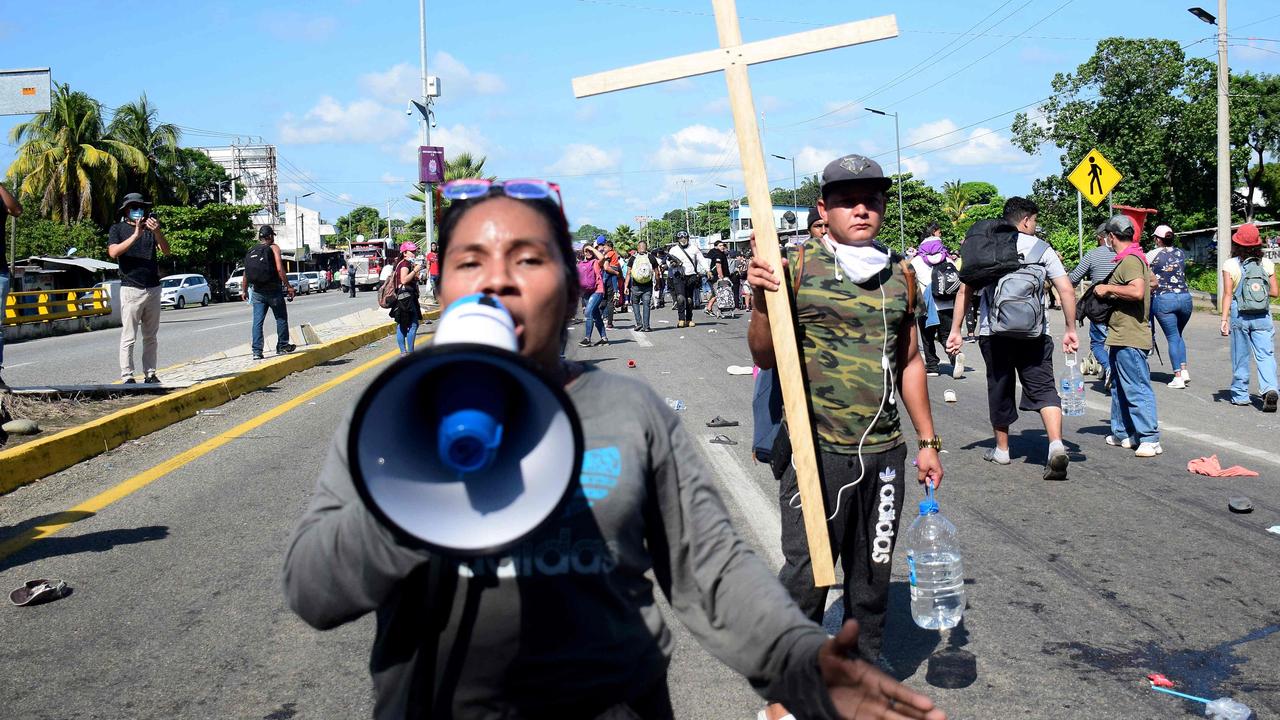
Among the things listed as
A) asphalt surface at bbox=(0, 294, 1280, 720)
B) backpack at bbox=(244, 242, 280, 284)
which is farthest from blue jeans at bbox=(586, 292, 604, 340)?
asphalt surface at bbox=(0, 294, 1280, 720)

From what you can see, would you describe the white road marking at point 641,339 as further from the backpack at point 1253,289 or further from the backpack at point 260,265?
the backpack at point 1253,289

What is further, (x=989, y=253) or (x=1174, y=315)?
(x=1174, y=315)

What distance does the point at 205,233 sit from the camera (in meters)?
61.0

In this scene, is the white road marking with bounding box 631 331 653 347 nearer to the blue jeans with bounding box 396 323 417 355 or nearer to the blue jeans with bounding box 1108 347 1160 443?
the blue jeans with bounding box 396 323 417 355

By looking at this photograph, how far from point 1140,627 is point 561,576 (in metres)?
3.82

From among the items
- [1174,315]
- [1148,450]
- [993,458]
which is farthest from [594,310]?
[1148,450]

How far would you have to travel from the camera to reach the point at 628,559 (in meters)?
1.73

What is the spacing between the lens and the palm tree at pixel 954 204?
103m

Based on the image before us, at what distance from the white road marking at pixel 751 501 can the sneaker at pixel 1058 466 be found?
200cm

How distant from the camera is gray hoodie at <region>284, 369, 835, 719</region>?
157 centimetres

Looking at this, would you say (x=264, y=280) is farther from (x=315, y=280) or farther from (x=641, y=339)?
(x=315, y=280)

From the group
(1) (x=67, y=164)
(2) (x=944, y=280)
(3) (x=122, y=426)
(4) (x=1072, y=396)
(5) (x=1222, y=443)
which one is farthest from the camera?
(1) (x=67, y=164)

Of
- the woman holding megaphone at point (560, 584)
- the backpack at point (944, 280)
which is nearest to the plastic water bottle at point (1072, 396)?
the backpack at point (944, 280)

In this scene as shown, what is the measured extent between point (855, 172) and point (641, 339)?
16586 mm
